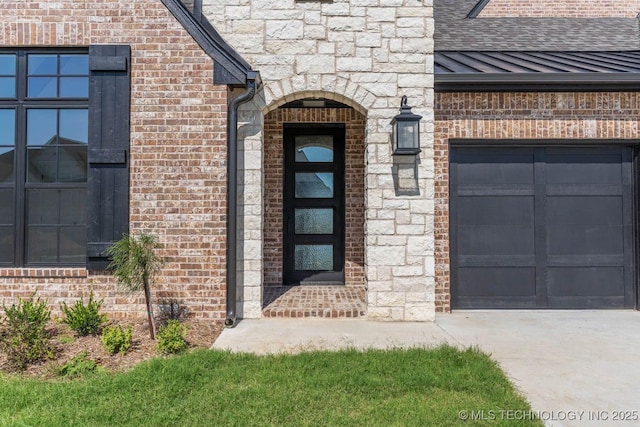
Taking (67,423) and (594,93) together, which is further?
(594,93)

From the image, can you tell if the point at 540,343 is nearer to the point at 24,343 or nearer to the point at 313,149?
the point at 313,149

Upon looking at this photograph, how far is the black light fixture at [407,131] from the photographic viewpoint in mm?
4840

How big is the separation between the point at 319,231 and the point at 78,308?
12.1 ft

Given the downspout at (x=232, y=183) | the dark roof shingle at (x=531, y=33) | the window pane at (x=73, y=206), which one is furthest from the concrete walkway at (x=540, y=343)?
the dark roof shingle at (x=531, y=33)

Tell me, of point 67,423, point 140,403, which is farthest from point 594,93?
point 67,423

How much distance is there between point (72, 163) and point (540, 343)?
5908 millimetres

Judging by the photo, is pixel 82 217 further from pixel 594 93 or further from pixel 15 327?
pixel 594 93

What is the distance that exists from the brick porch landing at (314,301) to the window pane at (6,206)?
133 inches

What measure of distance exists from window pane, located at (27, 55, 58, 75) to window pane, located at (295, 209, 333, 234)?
3.96 m

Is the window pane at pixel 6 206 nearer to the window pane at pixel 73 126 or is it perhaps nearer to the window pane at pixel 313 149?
the window pane at pixel 73 126

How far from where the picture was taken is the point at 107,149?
476 centimetres

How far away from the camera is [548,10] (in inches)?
382

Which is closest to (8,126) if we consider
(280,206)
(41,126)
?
(41,126)

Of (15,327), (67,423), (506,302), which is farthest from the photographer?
(506,302)
